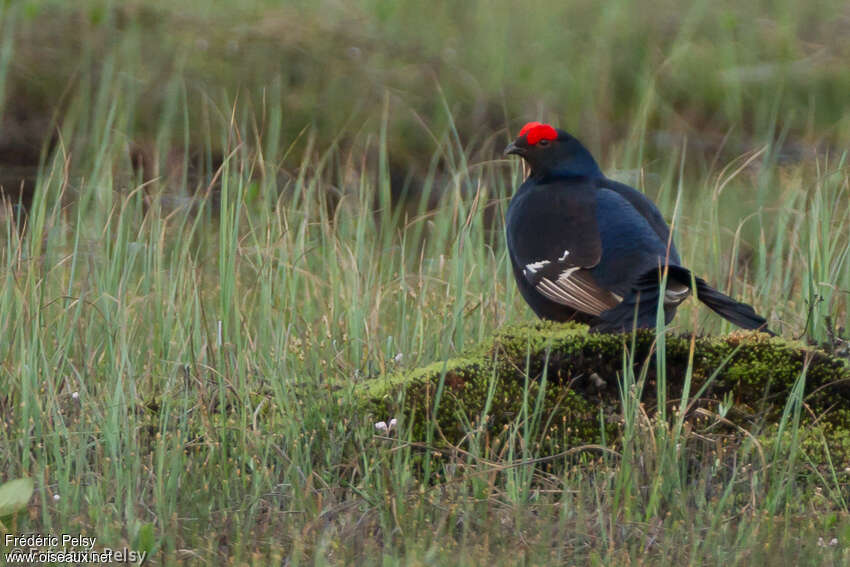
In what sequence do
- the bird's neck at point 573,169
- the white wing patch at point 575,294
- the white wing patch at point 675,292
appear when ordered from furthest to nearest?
the bird's neck at point 573,169, the white wing patch at point 575,294, the white wing patch at point 675,292

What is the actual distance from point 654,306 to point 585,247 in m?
0.55

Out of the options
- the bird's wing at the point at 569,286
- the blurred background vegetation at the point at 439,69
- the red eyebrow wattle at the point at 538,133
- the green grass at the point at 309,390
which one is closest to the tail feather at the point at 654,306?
the bird's wing at the point at 569,286

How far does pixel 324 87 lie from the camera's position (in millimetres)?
9422

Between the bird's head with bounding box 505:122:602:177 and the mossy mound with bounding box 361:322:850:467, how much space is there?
4.55 feet

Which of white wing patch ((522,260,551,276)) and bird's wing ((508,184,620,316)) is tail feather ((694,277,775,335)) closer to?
bird's wing ((508,184,620,316))

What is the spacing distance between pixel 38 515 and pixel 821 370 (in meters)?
2.49

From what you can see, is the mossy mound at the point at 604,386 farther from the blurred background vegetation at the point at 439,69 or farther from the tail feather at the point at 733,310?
the blurred background vegetation at the point at 439,69

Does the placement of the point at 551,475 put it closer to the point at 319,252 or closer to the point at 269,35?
the point at 319,252

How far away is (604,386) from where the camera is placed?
407 centimetres

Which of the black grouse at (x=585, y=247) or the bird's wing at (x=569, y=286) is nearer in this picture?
the black grouse at (x=585, y=247)

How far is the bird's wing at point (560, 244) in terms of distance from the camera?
15.2 feet

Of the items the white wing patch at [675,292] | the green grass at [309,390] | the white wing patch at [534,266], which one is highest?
the white wing patch at [675,292]

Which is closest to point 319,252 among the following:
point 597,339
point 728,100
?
point 597,339

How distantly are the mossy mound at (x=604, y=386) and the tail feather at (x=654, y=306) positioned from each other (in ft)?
0.22
